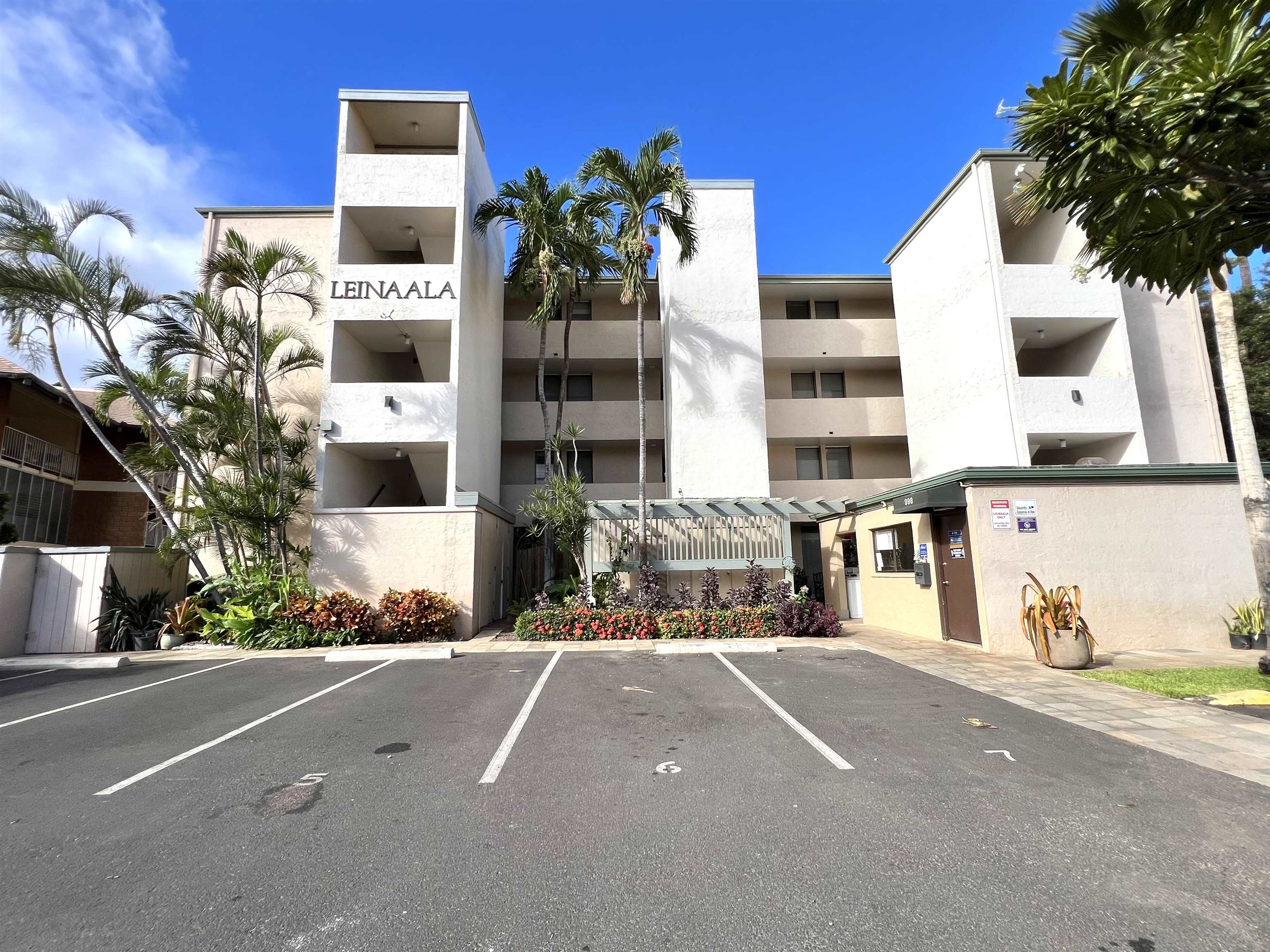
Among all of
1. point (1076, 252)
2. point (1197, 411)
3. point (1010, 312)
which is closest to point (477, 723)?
point (1010, 312)

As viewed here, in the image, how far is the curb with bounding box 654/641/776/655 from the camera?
422 inches

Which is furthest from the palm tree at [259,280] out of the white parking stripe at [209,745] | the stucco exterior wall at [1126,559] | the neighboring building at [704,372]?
the stucco exterior wall at [1126,559]

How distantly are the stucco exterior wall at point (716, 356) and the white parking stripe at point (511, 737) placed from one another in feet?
33.6

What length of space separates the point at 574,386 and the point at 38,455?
17.0 metres

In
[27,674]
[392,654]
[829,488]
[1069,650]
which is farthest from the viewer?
[829,488]

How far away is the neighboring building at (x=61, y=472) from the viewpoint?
17578mm

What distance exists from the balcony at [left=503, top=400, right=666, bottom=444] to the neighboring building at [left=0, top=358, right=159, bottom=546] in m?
11.4

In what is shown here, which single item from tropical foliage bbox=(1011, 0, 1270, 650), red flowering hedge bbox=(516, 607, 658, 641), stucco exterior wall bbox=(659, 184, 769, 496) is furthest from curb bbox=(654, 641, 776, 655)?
tropical foliage bbox=(1011, 0, 1270, 650)

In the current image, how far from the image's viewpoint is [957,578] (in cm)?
1105

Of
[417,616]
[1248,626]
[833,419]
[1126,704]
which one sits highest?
[833,419]

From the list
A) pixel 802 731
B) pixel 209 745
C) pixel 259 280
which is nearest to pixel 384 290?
pixel 259 280

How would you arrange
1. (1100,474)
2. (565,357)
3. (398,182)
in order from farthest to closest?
(565,357) → (398,182) → (1100,474)

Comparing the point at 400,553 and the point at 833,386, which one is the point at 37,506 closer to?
the point at 400,553

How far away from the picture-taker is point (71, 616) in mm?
12039
